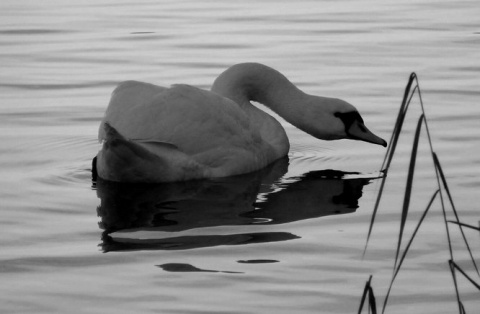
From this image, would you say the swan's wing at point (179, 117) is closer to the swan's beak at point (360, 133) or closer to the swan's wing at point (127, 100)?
the swan's wing at point (127, 100)

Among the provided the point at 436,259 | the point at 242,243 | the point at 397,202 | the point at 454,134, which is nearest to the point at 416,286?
the point at 436,259

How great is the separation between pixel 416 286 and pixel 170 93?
2757mm

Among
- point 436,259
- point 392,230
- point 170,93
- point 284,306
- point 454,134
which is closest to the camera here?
point 284,306

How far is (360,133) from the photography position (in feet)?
30.6

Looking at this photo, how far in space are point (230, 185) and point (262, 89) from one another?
1.48 m

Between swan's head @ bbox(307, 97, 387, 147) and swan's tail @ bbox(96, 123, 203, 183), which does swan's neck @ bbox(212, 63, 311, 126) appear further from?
swan's tail @ bbox(96, 123, 203, 183)

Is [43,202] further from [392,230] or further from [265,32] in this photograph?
[265,32]

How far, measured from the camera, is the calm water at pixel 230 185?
6.02m

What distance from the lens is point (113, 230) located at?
7191 mm

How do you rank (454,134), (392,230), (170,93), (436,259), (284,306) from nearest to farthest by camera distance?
(284,306), (436,259), (392,230), (170,93), (454,134)

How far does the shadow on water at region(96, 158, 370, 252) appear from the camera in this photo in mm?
6988

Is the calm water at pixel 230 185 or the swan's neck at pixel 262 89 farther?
the swan's neck at pixel 262 89

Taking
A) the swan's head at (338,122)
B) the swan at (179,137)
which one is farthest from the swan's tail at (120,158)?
the swan's head at (338,122)

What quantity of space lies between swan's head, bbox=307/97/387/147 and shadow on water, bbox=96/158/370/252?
54 centimetres
